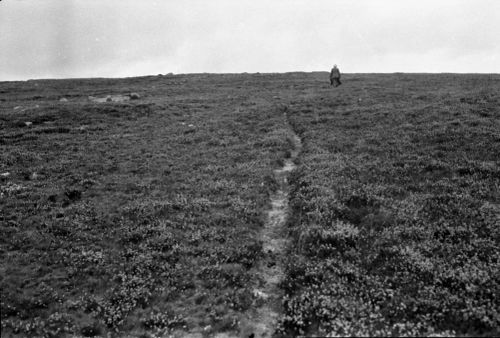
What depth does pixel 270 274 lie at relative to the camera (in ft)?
43.3

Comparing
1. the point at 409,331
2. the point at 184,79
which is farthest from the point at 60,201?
the point at 184,79

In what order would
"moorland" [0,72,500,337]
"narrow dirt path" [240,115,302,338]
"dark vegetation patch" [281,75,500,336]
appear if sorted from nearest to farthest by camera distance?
"dark vegetation patch" [281,75,500,336] < "narrow dirt path" [240,115,302,338] < "moorland" [0,72,500,337]

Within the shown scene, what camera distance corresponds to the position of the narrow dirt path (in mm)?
10578

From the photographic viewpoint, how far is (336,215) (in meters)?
15.7

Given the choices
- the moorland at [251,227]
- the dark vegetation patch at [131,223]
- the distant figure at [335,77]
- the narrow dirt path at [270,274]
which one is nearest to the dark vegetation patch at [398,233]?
the moorland at [251,227]

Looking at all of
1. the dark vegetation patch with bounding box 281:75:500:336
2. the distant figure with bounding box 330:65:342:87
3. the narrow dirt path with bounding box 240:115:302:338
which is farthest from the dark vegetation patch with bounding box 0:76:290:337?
the distant figure with bounding box 330:65:342:87

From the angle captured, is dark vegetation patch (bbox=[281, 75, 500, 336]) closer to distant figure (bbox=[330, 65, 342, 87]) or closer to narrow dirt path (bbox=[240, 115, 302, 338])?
narrow dirt path (bbox=[240, 115, 302, 338])

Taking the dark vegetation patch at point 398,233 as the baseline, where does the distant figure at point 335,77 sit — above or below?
above

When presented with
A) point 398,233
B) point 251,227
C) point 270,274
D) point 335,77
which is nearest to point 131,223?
point 251,227

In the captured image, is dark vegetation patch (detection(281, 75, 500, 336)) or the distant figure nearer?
dark vegetation patch (detection(281, 75, 500, 336))

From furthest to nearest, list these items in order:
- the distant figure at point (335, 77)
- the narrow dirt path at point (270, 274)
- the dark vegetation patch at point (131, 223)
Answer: the distant figure at point (335, 77)
the dark vegetation patch at point (131, 223)
the narrow dirt path at point (270, 274)

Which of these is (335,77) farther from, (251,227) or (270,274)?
(270,274)

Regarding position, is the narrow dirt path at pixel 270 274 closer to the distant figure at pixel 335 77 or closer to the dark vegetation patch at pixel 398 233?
the dark vegetation patch at pixel 398 233

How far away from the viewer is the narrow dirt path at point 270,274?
10578 millimetres
